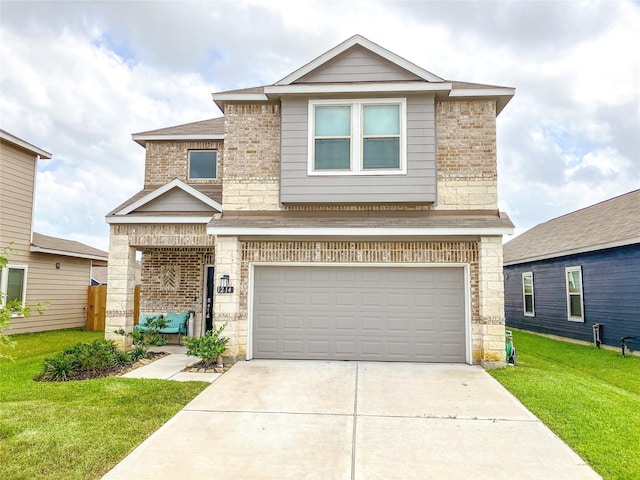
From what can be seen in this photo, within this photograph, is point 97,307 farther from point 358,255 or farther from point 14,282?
point 358,255

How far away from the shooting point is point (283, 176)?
909 cm

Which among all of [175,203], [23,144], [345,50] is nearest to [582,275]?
[345,50]

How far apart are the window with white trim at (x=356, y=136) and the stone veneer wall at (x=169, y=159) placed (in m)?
3.89

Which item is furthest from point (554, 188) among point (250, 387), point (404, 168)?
point (250, 387)

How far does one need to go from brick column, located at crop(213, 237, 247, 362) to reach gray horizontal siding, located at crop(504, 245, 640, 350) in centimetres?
1020

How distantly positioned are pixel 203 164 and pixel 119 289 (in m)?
4.17

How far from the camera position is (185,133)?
39.3 feet

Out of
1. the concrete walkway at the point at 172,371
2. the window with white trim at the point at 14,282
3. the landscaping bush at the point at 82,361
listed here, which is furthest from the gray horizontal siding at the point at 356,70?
the window with white trim at the point at 14,282

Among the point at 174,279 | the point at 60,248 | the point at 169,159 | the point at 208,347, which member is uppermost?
the point at 169,159

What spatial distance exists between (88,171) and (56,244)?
24.7ft

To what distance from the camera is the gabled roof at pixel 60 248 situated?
14.7 metres

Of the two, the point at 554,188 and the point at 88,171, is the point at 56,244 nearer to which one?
the point at 88,171

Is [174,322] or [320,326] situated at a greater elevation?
[320,326]

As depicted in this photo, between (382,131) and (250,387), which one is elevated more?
(382,131)
